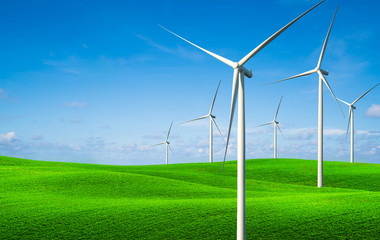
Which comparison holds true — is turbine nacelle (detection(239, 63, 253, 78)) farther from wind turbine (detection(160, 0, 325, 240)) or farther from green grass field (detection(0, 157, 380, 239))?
green grass field (detection(0, 157, 380, 239))

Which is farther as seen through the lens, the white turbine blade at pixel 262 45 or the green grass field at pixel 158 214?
the green grass field at pixel 158 214

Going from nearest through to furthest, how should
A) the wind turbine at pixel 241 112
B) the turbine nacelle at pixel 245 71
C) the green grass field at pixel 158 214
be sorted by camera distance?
the wind turbine at pixel 241 112, the turbine nacelle at pixel 245 71, the green grass field at pixel 158 214

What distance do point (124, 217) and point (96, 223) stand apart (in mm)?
1707

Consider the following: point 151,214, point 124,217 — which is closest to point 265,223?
point 151,214

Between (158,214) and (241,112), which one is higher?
(241,112)

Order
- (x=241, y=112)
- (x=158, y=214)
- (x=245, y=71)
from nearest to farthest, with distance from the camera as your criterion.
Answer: (x=241, y=112) < (x=245, y=71) < (x=158, y=214)

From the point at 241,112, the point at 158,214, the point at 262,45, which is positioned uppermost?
the point at 262,45

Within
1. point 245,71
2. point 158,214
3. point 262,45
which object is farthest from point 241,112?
point 158,214

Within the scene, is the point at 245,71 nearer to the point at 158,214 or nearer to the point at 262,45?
the point at 262,45

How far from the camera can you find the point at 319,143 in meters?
38.4

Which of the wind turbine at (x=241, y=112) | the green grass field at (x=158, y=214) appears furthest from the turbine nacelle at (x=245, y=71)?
the green grass field at (x=158, y=214)

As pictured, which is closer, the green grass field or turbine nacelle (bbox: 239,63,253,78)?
turbine nacelle (bbox: 239,63,253,78)

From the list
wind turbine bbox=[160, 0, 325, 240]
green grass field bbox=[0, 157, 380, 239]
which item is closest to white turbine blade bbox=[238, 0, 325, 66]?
wind turbine bbox=[160, 0, 325, 240]

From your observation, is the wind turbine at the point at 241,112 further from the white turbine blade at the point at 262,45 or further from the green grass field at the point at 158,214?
the green grass field at the point at 158,214
